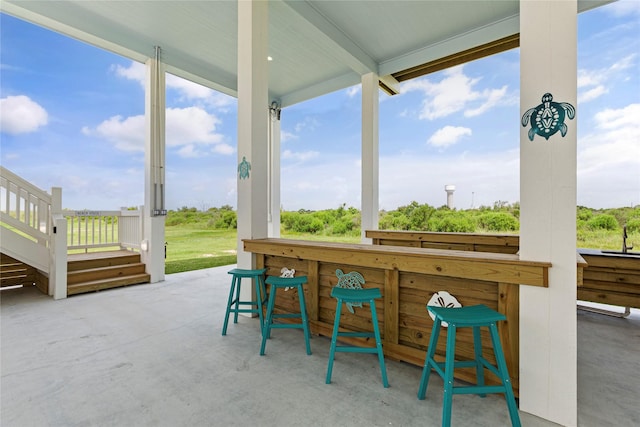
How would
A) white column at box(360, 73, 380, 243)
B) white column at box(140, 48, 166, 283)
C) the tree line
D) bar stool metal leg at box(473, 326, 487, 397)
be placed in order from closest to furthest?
bar stool metal leg at box(473, 326, 487, 397) → the tree line → white column at box(140, 48, 166, 283) → white column at box(360, 73, 380, 243)

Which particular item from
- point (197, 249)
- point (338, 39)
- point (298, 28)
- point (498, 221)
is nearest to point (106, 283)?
point (197, 249)

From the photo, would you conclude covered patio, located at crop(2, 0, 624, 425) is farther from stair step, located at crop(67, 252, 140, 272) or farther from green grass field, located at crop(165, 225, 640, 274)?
green grass field, located at crop(165, 225, 640, 274)

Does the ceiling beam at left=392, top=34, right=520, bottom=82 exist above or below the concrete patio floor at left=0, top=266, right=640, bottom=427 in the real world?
above

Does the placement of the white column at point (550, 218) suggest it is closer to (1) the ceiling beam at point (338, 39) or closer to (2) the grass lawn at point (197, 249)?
(1) the ceiling beam at point (338, 39)

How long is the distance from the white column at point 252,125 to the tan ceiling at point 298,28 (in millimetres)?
736

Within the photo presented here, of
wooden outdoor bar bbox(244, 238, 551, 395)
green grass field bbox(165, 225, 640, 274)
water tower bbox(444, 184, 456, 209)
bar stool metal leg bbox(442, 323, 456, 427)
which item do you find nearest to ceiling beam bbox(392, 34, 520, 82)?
water tower bbox(444, 184, 456, 209)

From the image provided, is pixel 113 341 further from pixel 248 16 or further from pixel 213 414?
pixel 248 16

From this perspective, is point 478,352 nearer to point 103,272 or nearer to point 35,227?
point 103,272

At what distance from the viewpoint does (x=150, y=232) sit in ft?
16.1

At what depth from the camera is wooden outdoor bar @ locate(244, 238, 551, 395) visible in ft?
5.76

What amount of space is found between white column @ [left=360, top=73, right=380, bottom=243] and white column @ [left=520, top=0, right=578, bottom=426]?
356cm

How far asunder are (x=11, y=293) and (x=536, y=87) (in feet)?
23.0

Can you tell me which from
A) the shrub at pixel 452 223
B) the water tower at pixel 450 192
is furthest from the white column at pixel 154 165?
the water tower at pixel 450 192

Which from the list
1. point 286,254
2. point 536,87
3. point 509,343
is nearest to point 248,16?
point 286,254
